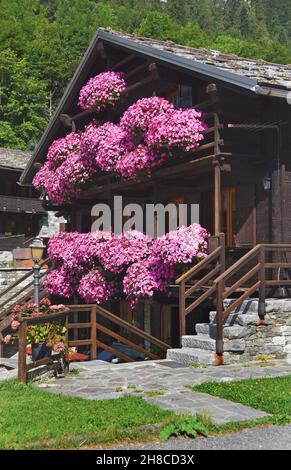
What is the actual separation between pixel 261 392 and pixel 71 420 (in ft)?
9.51

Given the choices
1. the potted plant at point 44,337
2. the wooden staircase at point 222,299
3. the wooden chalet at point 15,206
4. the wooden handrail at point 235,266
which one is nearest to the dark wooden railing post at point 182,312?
the wooden staircase at point 222,299

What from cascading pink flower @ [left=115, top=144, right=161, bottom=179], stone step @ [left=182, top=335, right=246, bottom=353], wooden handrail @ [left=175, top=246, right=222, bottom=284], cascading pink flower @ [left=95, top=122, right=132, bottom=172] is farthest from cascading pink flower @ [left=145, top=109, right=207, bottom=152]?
stone step @ [left=182, top=335, right=246, bottom=353]

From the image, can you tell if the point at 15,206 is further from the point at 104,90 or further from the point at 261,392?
the point at 261,392

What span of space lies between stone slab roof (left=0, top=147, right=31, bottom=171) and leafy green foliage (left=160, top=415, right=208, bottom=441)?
32234mm

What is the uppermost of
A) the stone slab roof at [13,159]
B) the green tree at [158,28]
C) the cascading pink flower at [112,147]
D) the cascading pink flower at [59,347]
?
the green tree at [158,28]

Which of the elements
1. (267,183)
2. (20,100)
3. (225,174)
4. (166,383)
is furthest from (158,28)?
(166,383)

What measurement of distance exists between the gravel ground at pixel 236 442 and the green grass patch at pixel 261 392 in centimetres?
58

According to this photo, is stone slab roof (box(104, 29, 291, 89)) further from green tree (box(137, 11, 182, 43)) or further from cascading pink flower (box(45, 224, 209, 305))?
green tree (box(137, 11, 182, 43))

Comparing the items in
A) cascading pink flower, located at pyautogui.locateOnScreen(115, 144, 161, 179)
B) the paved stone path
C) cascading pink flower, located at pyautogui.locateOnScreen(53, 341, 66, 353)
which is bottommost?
the paved stone path

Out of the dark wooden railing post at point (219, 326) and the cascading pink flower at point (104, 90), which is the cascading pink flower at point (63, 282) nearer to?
the cascading pink flower at point (104, 90)

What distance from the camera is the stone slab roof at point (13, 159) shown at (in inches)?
1475

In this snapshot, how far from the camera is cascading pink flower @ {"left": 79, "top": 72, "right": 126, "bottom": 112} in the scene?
17.9 meters

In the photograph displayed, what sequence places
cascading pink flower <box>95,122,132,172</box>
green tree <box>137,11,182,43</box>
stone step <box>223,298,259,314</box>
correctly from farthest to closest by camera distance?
green tree <box>137,11,182,43</box>
cascading pink flower <box>95,122,132,172</box>
stone step <box>223,298,259,314</box>

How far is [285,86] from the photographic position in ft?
41.6
